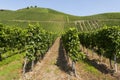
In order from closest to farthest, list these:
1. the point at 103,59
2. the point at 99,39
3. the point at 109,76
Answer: the point at 109,76 → the point at 99,39 → the point at 103,59

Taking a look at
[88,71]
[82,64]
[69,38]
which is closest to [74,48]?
[69,38]

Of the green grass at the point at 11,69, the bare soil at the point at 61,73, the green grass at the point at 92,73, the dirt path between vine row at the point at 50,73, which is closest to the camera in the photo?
the dirt path between vine row at the point at 50,73

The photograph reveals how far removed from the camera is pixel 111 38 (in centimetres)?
6788

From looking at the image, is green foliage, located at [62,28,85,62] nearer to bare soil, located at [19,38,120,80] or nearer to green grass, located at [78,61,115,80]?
bare soil, located at [19,38,120,80]

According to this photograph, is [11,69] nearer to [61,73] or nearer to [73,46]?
[61,73]

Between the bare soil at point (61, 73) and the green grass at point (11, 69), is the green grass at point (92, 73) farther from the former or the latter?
the green grass at point (11, 69)

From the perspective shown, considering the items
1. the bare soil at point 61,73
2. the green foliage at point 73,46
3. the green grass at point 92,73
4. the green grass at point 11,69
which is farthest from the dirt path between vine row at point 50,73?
the green foliage at point 73,46

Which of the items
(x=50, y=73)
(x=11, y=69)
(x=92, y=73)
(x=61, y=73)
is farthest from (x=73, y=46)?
(x=11, y=69)

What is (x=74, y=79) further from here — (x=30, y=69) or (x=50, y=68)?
(x=30, y=69)

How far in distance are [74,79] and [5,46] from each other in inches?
1587

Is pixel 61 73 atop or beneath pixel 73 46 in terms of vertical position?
beneath

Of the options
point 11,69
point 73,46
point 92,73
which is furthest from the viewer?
point 11,69

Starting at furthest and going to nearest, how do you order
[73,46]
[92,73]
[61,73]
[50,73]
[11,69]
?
[11,69], [92,73], [73,46], [50,73], [61,73]

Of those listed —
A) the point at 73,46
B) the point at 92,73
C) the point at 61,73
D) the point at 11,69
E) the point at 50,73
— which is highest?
the point at 73,46
